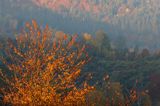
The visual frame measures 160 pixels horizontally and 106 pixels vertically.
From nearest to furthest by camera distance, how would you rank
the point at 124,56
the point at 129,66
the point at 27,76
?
1. the point at 27,76
2. the point at 129,66
3. the point at 124,56

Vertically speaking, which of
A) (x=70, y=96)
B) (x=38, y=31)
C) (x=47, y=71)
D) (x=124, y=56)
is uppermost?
(x=38, y=31)

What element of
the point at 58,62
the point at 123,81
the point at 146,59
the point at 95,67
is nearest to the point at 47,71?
the point at 58,62

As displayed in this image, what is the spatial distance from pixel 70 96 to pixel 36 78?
5.76ft

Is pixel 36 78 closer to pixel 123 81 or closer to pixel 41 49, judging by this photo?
pixel 41 49

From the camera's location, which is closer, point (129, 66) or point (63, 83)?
point (63, 83)

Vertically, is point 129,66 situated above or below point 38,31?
below

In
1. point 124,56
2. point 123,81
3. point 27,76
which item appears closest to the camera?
point 27,76

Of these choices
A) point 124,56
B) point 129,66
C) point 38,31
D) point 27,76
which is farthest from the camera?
point 124,56

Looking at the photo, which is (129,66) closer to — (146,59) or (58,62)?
(146,59)

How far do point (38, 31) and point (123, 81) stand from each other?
116 m

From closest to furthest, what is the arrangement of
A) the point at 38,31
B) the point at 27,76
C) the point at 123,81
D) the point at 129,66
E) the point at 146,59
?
1. the point at 38,31
2. the point at 27,76
3. the point at 123,81
4. the point at 129,66
5. the point at 146,59

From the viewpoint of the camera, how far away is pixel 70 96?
A: 17.8 metres

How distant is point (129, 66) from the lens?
15850 centimetres

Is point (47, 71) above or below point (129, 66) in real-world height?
above
